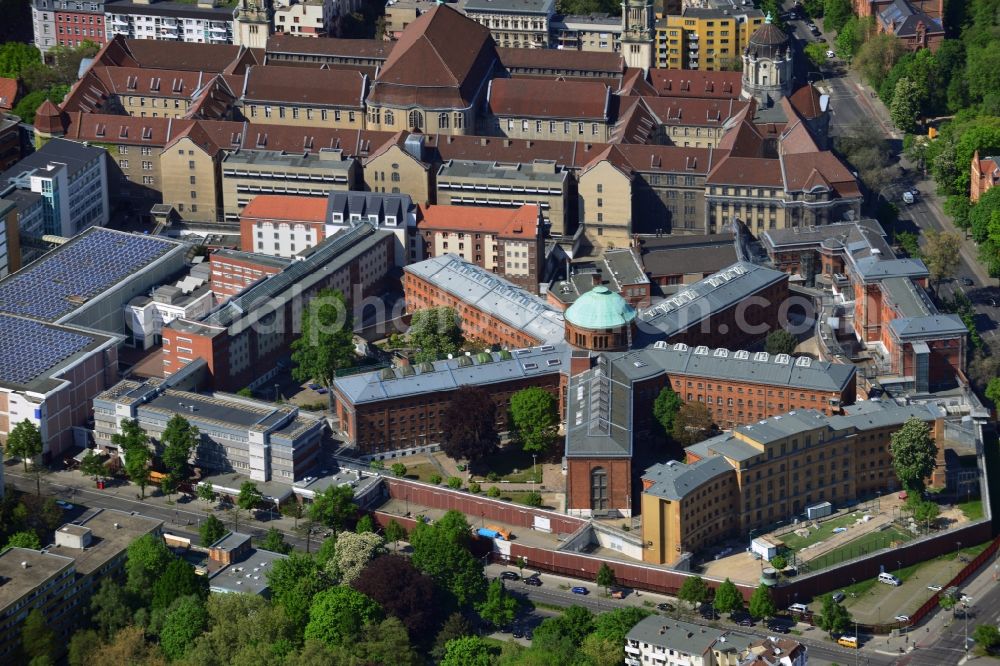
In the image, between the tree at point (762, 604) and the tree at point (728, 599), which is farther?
the tree at point (728, 599)

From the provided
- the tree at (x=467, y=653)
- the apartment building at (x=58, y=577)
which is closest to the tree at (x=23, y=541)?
the apartment building at (x=58, y=577)

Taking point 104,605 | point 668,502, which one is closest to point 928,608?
point 668,502

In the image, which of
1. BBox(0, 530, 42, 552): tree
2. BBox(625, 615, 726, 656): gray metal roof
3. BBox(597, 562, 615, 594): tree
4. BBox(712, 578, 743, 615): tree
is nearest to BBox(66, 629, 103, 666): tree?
BBox(0, 530, 42, 552): tree

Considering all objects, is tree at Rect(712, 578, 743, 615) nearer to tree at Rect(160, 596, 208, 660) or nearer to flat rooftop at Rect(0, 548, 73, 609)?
tree at Rect(160, 596, 208, 660)

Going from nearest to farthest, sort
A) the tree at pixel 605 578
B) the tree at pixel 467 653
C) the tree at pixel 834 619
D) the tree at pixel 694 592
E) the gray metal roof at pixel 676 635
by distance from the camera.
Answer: the tree at pixel 467 653, the gray metal roof at pixel 676 635, the tree at pixel 834 619, the tree at pixel 694 592, the tree at pixel 605 578

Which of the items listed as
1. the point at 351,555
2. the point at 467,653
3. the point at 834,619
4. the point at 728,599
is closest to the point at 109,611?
the point at 351,555

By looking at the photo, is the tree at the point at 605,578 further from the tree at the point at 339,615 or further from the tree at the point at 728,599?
the tree at the point at 339,615
